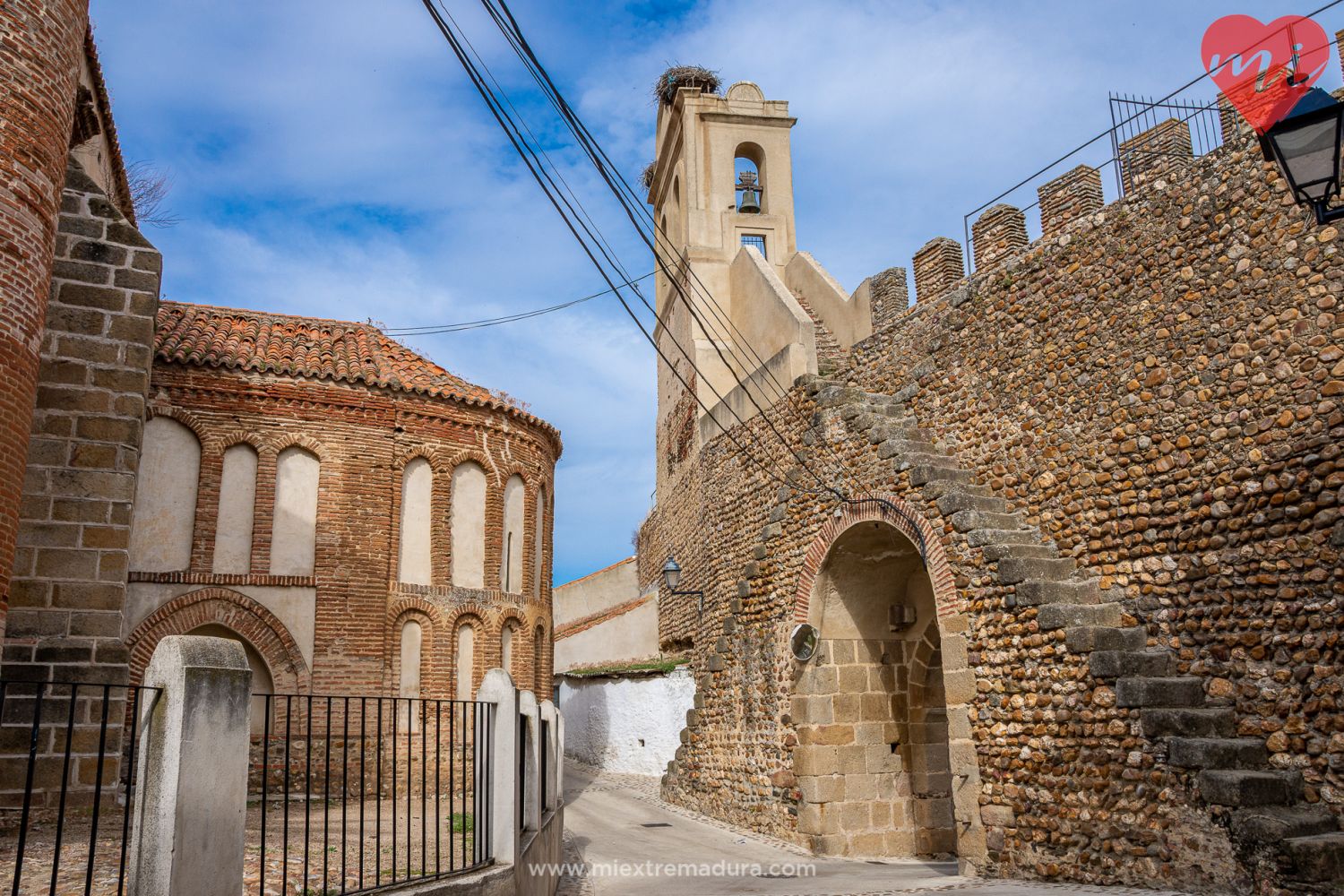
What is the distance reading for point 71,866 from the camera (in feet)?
19.8

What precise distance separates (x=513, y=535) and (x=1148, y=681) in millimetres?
11037

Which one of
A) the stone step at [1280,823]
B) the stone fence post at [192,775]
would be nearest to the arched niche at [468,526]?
the stone step at [1280,823]

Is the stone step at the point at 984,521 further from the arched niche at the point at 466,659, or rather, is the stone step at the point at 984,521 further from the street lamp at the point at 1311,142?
the arched niche at the point at 466,659

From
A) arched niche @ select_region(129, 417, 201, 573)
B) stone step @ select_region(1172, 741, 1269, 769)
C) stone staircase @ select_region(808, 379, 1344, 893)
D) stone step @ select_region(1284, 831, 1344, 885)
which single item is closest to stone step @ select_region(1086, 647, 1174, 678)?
stone staircase @ select_region(808, 379, 1344, 893)

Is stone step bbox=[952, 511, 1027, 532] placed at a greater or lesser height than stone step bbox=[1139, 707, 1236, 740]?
greater

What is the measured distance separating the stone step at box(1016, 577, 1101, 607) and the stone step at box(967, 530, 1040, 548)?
2.15 ft

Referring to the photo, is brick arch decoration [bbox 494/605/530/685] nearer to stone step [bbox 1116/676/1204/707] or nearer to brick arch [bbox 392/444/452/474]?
brick arch [bbox 392/444/452/474]

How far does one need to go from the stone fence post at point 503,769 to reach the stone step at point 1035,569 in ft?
15.6

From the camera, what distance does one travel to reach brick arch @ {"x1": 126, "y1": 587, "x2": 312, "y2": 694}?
13586 mm

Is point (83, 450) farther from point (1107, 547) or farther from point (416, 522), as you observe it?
point (1107, 547)

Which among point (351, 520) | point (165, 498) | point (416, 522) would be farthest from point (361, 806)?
point (416, 522)

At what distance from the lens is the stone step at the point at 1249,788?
6902 mm

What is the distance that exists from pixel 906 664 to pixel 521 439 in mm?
7768

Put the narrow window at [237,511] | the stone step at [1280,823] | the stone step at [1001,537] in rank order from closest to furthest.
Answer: the stone step at [1280,823] → the stone step at [1001,537] → the narrow window at [237,511]
